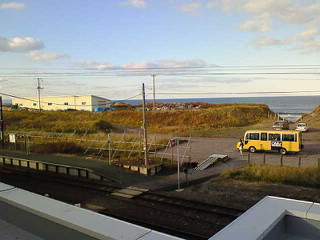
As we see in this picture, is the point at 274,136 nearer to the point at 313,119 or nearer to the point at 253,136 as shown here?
the point at 253,136

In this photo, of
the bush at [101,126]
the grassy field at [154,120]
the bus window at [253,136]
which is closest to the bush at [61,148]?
the grassy field at [154,120]

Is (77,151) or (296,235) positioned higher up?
(296,235)

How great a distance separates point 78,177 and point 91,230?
15468 mm

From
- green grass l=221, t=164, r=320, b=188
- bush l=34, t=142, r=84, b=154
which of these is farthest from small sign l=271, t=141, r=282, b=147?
bush l=34, t=142, r=84, b=154

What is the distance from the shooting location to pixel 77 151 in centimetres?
2508

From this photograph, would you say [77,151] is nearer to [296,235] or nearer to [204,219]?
[204,219]

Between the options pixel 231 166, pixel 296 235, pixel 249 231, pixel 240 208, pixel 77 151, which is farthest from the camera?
pixel 77 151

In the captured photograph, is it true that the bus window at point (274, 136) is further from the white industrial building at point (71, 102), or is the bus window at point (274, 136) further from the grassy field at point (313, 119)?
the white industrial building at point (71, 102)

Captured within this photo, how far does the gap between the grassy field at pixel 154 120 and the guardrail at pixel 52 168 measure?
667 inches

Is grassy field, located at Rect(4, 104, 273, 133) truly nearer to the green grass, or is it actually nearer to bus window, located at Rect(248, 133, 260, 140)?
bus window, located at Rect(248, 133, 260, 140)

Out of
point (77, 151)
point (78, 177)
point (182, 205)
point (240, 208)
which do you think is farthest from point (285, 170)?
point (77, 151)

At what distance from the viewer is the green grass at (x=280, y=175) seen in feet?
48.6

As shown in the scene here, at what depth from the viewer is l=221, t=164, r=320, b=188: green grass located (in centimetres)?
1482

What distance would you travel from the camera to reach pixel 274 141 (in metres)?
23.1
